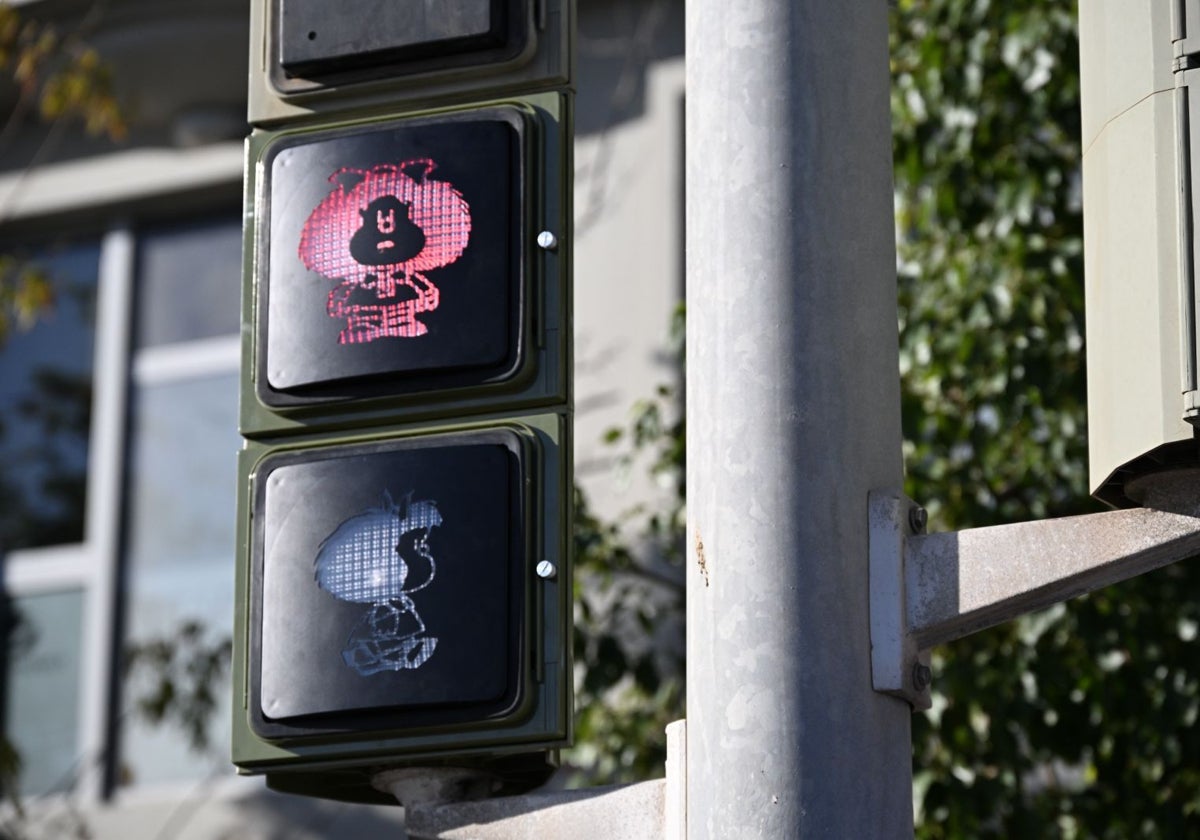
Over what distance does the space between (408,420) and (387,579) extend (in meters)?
0.30

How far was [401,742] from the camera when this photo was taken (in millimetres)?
3344

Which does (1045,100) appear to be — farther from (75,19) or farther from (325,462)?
(75,19)

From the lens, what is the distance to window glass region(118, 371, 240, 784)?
9.38 m

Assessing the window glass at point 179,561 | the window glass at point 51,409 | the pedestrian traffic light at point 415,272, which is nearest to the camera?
the pedestrian traffic light at point 415,272

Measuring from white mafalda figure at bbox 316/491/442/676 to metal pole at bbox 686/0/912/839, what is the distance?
47 centimetres

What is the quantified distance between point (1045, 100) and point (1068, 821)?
2.29 metres

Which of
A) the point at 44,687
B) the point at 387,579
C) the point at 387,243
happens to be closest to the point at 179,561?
the point at 44,687

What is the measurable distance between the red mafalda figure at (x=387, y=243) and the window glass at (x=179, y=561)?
5851 mm

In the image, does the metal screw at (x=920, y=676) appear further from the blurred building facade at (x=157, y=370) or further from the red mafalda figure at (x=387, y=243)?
the blurred building facade at (x=157, y=370)

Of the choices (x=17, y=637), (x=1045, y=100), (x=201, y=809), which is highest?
(x=1045, y=100)

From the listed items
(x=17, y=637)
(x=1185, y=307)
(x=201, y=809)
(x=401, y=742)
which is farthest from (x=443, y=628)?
(x=17, y=637)

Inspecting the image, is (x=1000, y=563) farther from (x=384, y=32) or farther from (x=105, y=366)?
(x=105, y=366)

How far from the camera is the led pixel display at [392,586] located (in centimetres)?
332

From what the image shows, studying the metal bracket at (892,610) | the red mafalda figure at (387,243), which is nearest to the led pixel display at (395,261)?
the red mafalda figure at (387,243)
